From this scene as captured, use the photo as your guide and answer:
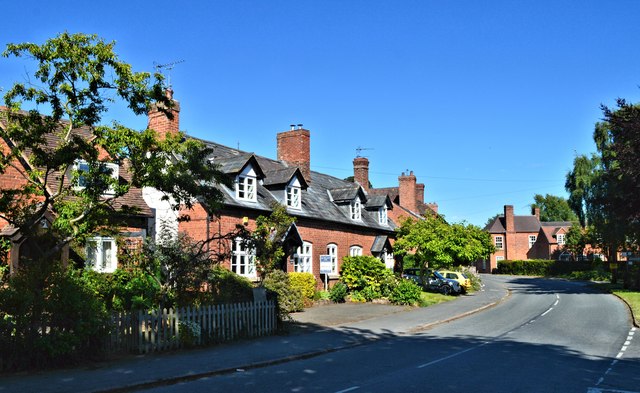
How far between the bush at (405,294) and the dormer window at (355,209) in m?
8.82

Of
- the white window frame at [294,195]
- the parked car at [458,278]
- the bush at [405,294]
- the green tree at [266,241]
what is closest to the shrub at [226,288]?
the green tree at [266,241]

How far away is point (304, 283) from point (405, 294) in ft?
15.9

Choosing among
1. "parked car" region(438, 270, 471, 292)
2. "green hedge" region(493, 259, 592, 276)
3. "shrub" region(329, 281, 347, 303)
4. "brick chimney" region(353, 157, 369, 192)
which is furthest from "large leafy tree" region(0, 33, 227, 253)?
"green hedge" region(493, 259, 592, 276)

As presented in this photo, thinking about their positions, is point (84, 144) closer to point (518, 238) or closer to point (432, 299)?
point (432, 299)

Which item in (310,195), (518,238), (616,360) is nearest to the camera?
(616,360)

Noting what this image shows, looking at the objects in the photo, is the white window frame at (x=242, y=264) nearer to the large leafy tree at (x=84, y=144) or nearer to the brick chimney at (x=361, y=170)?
the large leafy tree at (x=84, y=144)

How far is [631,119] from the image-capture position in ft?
96.4

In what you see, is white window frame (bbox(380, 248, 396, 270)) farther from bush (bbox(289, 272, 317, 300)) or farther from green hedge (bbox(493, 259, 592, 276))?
green hedge (bbox(493, 259, 592, 276))

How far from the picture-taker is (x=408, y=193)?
5588 centimetres

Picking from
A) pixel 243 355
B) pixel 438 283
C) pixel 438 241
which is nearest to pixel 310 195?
pixel 438 241

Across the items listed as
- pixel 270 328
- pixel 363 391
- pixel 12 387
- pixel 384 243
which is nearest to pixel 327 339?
pixel 270 328

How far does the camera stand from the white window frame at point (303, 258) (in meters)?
28.8

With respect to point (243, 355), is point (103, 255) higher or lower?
higher

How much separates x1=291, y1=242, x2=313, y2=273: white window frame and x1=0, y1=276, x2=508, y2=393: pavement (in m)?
4.61
